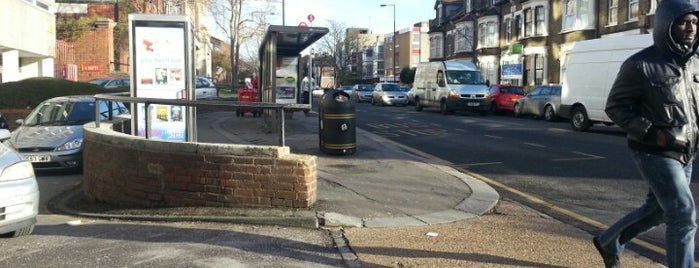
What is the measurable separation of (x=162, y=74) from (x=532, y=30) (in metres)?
32.3

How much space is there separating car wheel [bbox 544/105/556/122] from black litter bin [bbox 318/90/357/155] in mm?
13316

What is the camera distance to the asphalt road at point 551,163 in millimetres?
7492

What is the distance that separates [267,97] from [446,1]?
4588 cm

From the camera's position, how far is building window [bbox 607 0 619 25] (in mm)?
Answer: 30906

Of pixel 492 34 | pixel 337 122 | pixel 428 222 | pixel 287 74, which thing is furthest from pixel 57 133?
pixel 492 34

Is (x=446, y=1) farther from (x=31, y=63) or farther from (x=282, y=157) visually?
(x=282, y=157)

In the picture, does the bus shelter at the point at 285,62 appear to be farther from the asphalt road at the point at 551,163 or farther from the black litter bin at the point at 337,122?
the asphalt road at the point at 551,163

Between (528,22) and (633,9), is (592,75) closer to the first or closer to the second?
(633,9)

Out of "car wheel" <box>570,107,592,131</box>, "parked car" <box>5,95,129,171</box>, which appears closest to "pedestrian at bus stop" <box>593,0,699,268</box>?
"parked car" <box>5,95,129,171</box>

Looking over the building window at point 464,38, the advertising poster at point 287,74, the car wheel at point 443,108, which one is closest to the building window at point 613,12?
the car wheel at point 443,108

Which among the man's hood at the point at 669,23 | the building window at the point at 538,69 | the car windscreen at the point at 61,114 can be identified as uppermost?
the building window at the point at 538,69

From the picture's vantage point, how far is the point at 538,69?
126 feet

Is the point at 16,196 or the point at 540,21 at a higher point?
the point at 540,21

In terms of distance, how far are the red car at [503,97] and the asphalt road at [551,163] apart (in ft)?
25.3
